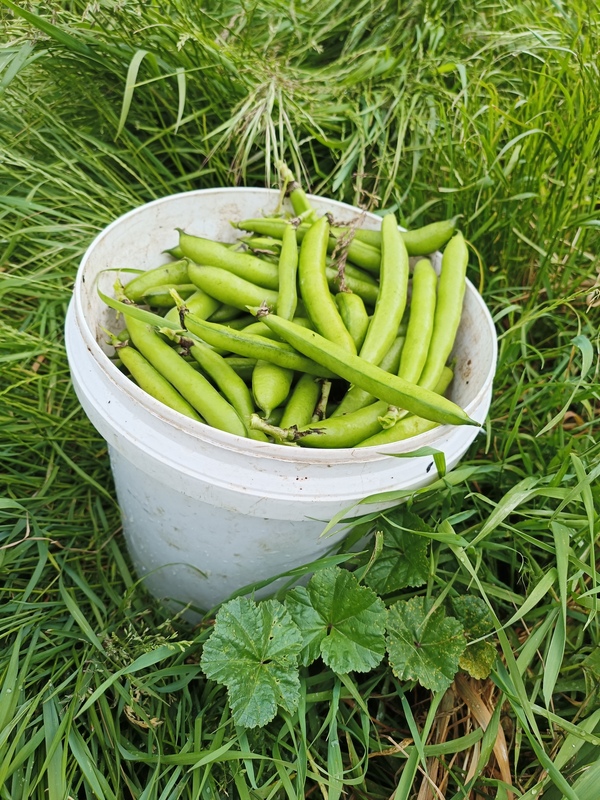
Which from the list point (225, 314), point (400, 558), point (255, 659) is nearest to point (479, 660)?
point (400, 558)

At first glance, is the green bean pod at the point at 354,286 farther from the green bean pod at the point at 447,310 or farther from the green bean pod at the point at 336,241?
the green bean pod at the point at 447,310

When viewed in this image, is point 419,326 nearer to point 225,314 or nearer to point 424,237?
point 424,237

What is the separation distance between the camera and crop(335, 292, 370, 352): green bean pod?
5.81 feet

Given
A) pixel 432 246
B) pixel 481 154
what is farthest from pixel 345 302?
pixel 481 154

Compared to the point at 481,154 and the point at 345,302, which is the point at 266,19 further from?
the point at 345,302

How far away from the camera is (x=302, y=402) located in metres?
1.65

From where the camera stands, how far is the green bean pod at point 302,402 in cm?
160

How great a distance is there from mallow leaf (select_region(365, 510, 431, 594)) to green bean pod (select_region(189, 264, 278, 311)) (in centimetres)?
69

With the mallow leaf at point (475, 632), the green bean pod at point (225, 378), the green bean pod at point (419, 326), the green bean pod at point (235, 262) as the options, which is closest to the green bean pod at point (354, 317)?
the green bean pod at point (419, 326)

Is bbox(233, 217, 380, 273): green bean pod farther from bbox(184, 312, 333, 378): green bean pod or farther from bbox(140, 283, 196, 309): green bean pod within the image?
bbox(184, 312, 333, 378): green bean pod

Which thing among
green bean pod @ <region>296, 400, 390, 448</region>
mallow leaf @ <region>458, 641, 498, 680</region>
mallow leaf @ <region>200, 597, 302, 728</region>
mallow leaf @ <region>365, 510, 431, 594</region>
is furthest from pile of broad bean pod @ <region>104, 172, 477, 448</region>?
mallow leaf @ <region>458, 641, 498, 680</region>

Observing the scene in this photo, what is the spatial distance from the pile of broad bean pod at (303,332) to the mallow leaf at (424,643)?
45cm

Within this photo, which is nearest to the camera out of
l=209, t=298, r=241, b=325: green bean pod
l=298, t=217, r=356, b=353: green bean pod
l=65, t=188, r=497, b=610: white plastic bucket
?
l=65, t=188, r=497, b=610: white plastic bucket

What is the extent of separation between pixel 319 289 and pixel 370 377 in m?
0.38
